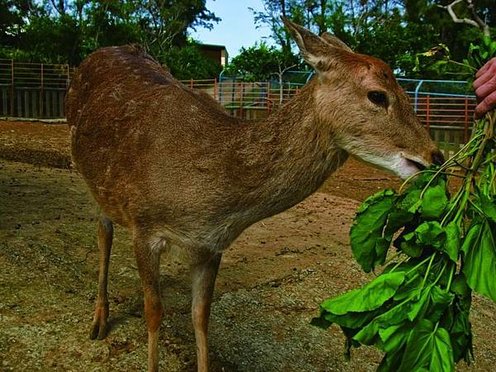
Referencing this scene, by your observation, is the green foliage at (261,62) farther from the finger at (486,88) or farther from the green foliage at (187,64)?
the finger at (486,88)

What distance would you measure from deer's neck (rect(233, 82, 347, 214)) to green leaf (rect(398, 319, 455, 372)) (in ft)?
3.43

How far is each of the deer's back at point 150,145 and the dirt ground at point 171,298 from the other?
2.88 ft

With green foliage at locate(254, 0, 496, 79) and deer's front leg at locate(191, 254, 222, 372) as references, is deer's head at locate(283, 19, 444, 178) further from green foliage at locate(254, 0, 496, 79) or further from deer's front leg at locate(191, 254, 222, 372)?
green foliage at locate(254, 0, 496, 79)

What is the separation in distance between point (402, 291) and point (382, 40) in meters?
24.4

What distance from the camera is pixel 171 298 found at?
4691 mm

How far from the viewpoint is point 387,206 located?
247 cm

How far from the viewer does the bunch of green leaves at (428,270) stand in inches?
83.4

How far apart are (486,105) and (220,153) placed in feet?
4.39

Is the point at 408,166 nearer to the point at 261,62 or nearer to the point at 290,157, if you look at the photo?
the point at 290,157

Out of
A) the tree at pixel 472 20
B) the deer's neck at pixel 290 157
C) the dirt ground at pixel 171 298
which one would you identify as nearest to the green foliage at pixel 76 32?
the tree at pixel 472 20

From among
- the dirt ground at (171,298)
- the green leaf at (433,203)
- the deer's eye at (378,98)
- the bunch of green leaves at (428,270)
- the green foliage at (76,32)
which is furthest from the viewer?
the green foliage at (76,32)

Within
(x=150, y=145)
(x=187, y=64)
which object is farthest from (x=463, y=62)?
(x=187, y=64)

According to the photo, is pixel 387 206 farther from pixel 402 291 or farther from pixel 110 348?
pixel 110 348

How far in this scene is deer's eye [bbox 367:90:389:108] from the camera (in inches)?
112
